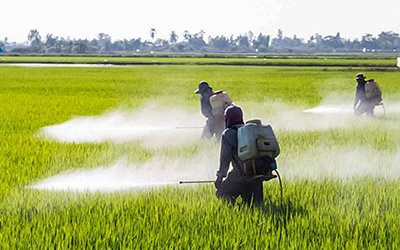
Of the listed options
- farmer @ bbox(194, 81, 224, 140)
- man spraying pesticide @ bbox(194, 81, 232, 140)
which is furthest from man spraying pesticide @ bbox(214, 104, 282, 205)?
farmer @ bbox(194, 81, 224, 140)

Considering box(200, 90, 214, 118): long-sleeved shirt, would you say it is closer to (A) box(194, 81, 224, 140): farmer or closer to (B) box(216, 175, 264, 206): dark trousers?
(A) box(194, 81, 224, 140): farmer

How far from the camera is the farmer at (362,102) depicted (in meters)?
14.2

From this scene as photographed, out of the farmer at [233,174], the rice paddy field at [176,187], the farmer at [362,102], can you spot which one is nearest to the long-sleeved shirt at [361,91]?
the farmer at [362,102]

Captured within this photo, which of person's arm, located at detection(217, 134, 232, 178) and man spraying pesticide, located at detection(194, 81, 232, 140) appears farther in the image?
man spraying pesticide, located at detection(194, 81, 232, 140)

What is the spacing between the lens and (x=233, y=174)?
5.60 m

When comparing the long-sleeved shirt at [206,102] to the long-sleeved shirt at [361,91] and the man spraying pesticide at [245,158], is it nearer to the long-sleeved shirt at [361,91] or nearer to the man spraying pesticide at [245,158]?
the man spraying pesticide at [245,158]

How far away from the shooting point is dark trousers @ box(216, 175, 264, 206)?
5637 mm

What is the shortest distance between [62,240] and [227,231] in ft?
3.56

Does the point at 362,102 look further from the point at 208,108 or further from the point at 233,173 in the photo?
the point at 233,173


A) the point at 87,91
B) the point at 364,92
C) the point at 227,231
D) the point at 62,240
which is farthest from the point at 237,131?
the point at 87,91

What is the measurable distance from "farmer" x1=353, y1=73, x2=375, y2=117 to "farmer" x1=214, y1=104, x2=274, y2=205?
8.92 meters

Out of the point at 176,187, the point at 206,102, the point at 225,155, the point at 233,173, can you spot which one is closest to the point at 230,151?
the point at 225,155

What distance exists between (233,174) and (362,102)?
9.67 meters

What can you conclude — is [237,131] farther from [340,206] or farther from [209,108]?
[209,108]
